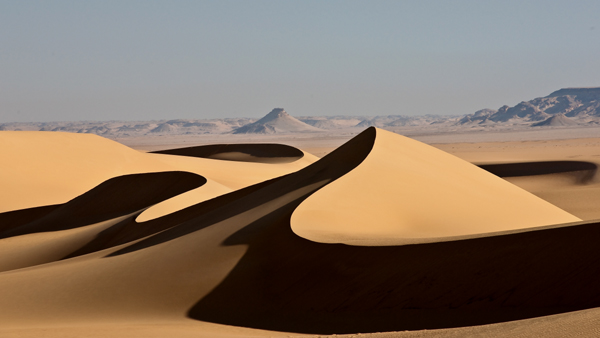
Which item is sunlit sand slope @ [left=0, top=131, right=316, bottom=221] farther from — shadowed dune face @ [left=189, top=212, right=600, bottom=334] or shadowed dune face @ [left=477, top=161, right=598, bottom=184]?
shadowed dune face @ [left=189, top=212, right=600, bottom=334]

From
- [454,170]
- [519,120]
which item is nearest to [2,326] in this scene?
[454,170]

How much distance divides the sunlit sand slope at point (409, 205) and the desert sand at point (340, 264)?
0.05 m

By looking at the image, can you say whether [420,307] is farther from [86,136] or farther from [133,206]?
[86,136]

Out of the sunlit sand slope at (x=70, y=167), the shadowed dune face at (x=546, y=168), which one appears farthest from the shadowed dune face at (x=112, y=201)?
the shadowed dune face at (x=546, y=168)

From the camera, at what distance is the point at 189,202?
1834 centimetres

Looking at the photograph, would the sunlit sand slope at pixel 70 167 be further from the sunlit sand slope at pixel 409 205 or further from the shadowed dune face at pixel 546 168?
the shadowed dune face at pixel 546 168

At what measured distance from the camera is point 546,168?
3272cm

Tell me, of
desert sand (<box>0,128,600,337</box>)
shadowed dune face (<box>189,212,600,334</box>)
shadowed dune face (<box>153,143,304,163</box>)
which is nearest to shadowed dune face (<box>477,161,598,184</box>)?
shadowed dune face (<box>153,143,304,163</box>)

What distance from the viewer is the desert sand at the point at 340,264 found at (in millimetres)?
6137

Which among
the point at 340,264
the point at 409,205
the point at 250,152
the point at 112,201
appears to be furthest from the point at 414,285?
the point at 250,152

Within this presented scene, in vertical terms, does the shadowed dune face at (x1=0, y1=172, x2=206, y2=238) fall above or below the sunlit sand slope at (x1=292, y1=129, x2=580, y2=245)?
below

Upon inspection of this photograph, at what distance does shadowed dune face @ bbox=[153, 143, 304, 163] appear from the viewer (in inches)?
1781

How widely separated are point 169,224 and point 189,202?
3.49 metres

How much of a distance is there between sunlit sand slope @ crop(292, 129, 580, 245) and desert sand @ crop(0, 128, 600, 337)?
1.8 inches
